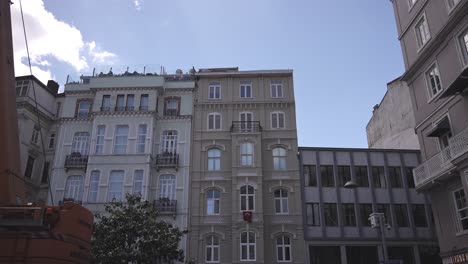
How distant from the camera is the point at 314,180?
110 feet

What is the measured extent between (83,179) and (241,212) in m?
13.4

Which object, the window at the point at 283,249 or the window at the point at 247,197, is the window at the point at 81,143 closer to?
the window at the point at 247,197

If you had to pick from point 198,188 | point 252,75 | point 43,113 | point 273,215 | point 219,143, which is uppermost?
point 252,75

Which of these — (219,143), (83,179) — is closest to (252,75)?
(219,143)

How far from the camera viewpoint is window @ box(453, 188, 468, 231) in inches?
858

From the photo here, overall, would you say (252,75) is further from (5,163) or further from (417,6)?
(5,163)

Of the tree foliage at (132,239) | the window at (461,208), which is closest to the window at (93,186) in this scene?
the tree foliage at (132,239)

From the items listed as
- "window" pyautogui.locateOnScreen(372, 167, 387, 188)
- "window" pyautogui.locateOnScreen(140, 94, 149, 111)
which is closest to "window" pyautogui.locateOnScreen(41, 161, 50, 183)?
"window" pyautogui.locateOnScreen(140, 94, 149, 111)

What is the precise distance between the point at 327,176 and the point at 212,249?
1071 cm

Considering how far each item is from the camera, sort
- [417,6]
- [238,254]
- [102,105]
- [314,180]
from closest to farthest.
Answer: [417,6] → [238,254] → [314,180] → [102,105]

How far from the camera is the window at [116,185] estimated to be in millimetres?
33688

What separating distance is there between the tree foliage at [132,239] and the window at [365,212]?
14.7m

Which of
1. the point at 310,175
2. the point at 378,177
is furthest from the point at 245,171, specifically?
the point at 378,177

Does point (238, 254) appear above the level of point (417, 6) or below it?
below
